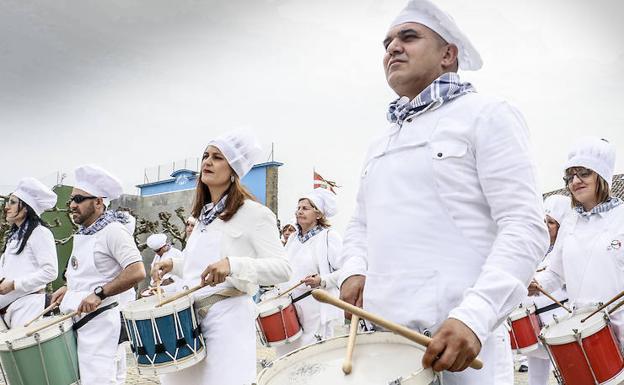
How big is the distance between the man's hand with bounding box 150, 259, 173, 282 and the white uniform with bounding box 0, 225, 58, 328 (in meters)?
1.76

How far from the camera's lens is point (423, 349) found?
1578mm

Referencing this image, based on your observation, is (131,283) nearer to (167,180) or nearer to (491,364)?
(491,364)

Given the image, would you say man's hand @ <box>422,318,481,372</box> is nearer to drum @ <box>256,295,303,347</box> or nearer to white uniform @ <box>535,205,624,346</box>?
white uniform @ <box>535,205,624,346</box>

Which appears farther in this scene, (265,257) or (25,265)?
(25,265)

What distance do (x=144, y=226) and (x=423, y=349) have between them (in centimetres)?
1619

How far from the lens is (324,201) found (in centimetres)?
704

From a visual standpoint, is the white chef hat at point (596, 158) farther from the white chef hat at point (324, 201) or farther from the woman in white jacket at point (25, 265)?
the woman in white jacket at point (25, 265)

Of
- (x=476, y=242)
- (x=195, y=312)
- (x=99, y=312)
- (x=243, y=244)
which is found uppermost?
(x=476, y=242)

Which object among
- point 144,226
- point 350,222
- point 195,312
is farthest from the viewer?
point 144,226

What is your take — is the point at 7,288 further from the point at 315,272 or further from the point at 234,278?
the point at 315,272

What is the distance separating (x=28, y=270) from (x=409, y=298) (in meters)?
4.67

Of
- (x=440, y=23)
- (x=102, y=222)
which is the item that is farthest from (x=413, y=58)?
(x=102, y=222)

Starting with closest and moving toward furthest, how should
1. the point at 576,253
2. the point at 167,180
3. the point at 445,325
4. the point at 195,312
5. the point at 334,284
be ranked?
1. the point at 445,325
2. the point at 195,312
3. the point at 576,253
4. the point at 334,284
5. the point at 167,180

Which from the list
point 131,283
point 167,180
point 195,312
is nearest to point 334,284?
point 131,283
